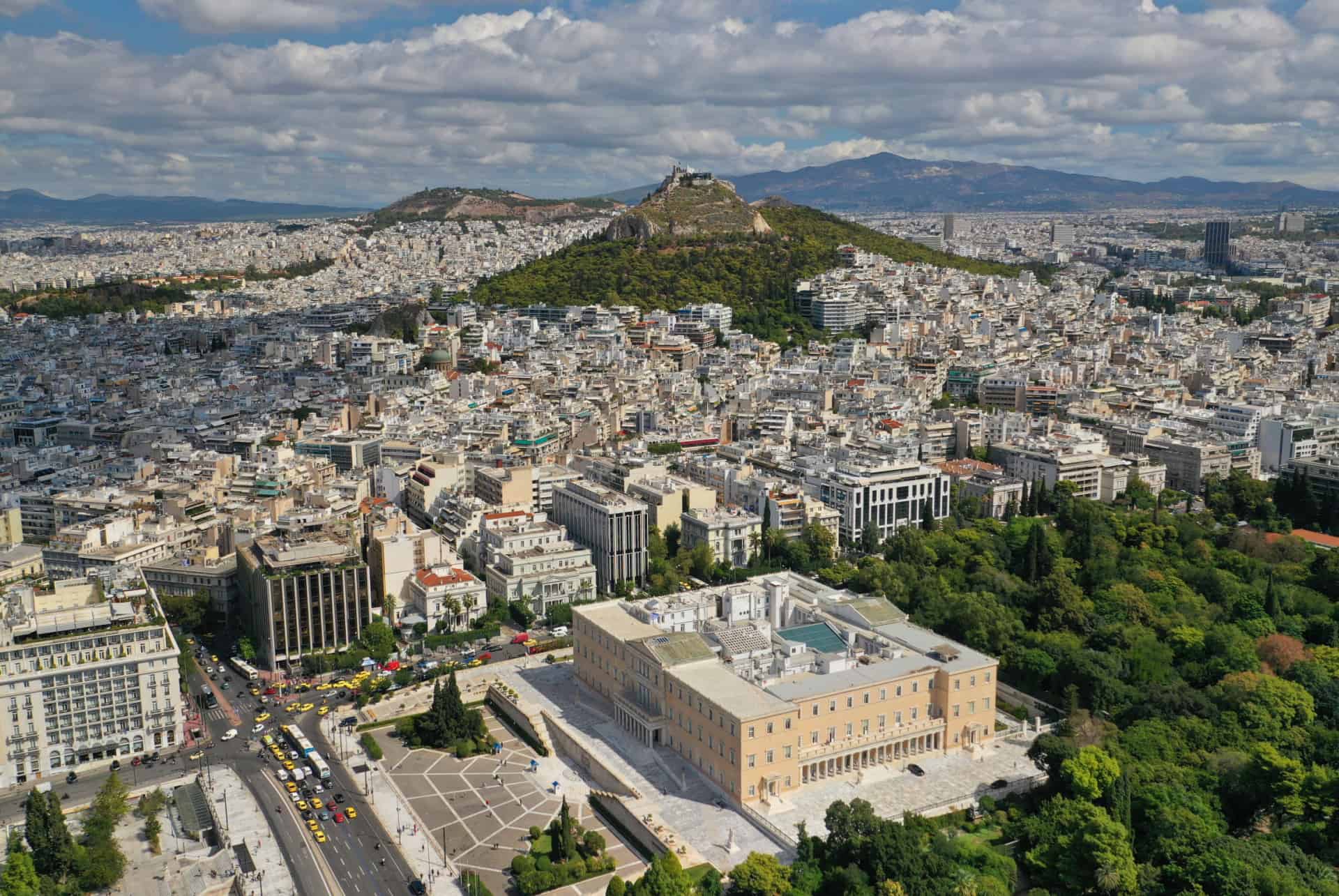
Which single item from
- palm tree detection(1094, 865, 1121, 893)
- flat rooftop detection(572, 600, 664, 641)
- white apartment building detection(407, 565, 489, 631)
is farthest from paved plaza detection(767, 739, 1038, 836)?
white apartment building detection(407, 565, 489, 631)

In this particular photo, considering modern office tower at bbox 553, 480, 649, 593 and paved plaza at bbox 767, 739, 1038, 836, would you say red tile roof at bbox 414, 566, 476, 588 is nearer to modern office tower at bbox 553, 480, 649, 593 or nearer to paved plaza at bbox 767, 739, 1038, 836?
modern office tower at bbox 553, 480, 649, 593

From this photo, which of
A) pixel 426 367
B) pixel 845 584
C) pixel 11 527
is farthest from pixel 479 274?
pixel 845 584

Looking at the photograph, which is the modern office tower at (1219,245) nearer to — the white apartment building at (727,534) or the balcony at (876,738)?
the white apartment building at (727,534)

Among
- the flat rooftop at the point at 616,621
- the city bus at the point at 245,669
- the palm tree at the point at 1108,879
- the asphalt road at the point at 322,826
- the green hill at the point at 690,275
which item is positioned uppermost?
the green hill at the point at 690,275

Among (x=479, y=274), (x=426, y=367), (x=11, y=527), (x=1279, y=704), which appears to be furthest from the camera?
(x=479, y=274)

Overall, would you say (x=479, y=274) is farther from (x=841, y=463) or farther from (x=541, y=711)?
(x=541, y=711)

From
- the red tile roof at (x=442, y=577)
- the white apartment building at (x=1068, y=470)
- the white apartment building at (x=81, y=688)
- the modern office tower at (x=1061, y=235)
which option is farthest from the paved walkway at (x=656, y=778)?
the modern office tower at (x=1061, y=235)

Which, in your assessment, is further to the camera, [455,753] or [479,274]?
[479,274]
